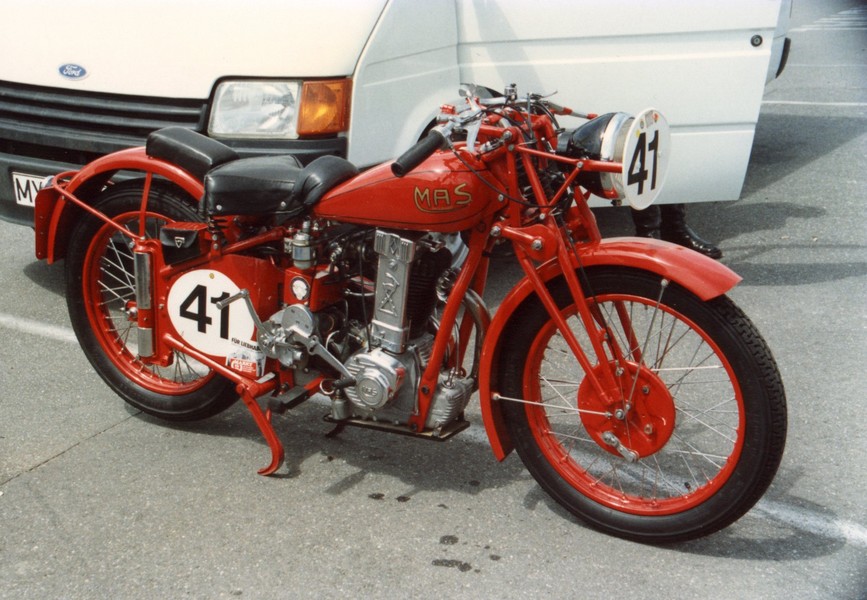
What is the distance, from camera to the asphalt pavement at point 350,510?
9.04 ft

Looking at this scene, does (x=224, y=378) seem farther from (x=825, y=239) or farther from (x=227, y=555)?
(x=825, y=239)

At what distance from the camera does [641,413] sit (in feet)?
9.27

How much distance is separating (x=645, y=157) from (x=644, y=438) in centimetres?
78

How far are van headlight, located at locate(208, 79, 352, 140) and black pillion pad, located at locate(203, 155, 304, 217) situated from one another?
885 millimetres

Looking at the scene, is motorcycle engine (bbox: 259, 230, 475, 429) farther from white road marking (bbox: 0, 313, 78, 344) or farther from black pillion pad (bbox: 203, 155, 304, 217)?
white road marking (bbox: 0, 313, 78, 344)

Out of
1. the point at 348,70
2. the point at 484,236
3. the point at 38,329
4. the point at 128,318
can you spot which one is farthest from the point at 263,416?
the point at 38,329

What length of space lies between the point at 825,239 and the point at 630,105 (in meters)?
1.67

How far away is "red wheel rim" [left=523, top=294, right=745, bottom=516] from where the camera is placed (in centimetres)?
278

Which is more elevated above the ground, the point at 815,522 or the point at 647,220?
the point at 647,220

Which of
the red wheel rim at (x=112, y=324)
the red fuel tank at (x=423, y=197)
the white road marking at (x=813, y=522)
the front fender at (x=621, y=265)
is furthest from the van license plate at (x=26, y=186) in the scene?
the white road marking at (x=813, y=522)

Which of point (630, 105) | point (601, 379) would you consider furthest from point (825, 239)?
point (601, 379)

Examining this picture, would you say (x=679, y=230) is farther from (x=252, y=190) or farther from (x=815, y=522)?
(x=252, y=190)

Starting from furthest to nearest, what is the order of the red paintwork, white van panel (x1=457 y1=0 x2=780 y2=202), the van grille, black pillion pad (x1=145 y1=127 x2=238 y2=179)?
white van panel (x1=457 y1=0 x2=780 y2=202), the van grille, black pillion pad (x1=145 y1=127 x2=238 y2=179), the red paintwork

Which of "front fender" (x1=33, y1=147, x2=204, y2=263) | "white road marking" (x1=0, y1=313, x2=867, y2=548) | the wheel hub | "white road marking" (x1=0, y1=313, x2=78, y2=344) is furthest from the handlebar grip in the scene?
"white road marking" (x1=0, y1=313, x2=78, y2=344)
